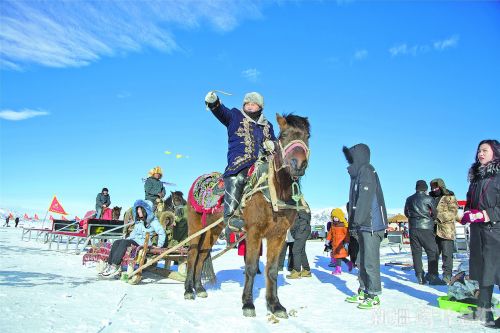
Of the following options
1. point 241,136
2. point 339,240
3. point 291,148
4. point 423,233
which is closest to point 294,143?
point 291,148

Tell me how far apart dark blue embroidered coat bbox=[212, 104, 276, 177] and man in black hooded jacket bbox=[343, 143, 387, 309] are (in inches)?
64.0

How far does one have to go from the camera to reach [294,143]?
4.60 metres

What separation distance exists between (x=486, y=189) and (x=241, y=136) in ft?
11.5

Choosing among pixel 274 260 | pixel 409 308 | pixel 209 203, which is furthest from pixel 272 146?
pixel 409 308

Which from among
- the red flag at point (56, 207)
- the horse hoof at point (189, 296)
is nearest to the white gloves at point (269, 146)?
the horse hoof at point (189, 296)

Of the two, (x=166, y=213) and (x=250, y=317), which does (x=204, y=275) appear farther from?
(x=166, y=213)

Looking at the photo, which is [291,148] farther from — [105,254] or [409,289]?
[105,254]

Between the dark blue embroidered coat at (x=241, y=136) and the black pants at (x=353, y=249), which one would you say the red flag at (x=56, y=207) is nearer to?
the black pants at (x=353, y=249)

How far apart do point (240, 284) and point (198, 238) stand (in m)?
1.77

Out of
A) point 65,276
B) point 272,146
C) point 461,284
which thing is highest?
point 272,146

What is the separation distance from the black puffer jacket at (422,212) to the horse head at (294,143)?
16.6 ft

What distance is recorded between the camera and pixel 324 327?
438cm

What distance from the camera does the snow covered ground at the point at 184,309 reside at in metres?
4.10

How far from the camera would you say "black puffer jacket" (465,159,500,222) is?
4508 mm
